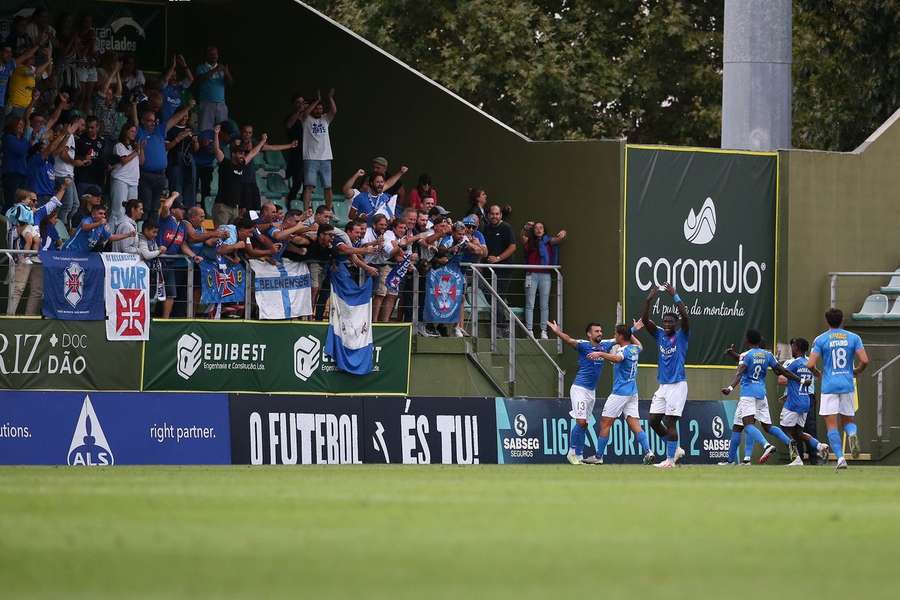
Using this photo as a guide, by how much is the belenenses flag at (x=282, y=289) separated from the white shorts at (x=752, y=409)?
21.4 ft

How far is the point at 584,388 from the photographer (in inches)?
1051

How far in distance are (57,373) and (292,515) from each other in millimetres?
13564

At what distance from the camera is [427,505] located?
13.9 m

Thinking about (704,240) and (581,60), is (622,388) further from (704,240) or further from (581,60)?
(581,60)

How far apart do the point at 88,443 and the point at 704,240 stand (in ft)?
41.5

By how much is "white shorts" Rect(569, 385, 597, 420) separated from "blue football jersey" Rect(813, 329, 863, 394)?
3.63 m

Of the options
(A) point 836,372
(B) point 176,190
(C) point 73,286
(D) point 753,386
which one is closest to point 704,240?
(D) point 753,386

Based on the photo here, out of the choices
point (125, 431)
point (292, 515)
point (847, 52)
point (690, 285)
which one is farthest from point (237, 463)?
point (847, 52)

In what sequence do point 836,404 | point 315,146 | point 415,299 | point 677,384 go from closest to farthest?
point 836,404
point 677,384
point 415,299
point 315,146

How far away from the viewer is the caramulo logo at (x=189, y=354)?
2641 centimetres

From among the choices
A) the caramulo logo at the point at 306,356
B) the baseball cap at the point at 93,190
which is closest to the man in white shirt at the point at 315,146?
the caramulo logo at the point at 306,356

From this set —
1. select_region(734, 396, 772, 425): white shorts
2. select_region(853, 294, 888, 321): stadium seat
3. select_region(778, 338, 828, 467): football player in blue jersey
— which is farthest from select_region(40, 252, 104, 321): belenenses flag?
select_region(853, 294, 888, 321): stadium seat

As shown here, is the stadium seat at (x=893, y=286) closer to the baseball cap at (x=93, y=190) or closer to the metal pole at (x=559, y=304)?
the metal pole at (x=559, y=304)

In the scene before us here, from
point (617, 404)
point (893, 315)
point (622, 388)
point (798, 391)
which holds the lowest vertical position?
point (617, 404)
